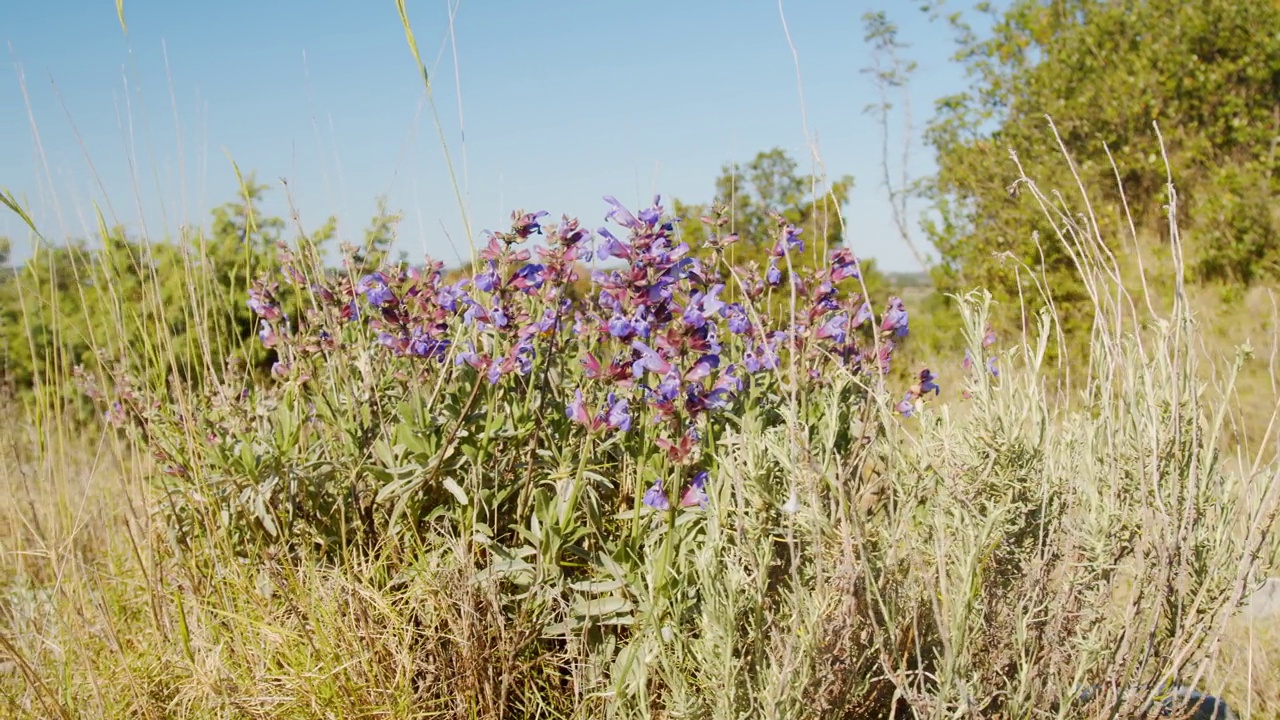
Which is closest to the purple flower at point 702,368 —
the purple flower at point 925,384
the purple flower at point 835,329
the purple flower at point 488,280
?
the purple flower at point 835,329

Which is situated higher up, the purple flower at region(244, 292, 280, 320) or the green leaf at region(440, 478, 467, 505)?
the purple flower at region(244, 292, 280, 320)

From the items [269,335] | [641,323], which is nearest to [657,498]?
[641,323]

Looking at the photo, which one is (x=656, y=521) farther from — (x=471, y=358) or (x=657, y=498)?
(x=471, y=358)

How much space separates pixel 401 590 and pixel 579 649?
711mm

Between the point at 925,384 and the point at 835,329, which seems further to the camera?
the point at 925,384

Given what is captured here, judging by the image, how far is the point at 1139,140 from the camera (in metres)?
7.01

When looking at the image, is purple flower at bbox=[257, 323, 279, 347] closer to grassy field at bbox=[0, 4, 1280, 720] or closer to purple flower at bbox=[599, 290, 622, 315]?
grassy field at bbox=[0, 4, 1280, 720]

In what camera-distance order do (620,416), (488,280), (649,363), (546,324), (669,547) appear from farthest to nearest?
(546,324) → (488,280) → (620,416) → (649,363) → (669,547)

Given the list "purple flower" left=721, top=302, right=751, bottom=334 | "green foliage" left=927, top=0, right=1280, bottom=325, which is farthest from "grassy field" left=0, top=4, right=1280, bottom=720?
"green foliage" left=927, top=0, right=1280, bottom=325

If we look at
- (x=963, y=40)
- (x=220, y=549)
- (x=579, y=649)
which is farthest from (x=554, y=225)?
(x=963, y=40)

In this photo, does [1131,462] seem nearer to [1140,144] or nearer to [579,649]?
[579,649]

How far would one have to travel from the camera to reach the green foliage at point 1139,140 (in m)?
6.41

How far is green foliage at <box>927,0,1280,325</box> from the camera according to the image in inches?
252

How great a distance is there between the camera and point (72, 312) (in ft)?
22.7
